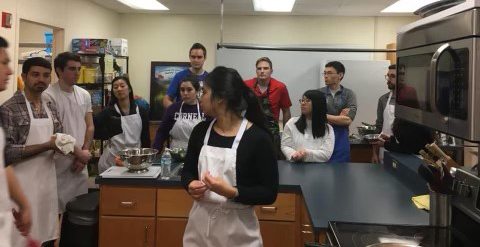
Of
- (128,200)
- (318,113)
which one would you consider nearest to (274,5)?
(318,113)

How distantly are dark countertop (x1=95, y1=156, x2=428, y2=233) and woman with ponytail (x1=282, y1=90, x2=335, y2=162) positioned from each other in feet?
0.26

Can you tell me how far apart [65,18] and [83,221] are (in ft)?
9.47

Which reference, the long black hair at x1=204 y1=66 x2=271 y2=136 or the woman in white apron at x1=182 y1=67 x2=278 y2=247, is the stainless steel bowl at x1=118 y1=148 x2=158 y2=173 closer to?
the woman in white apron at x1=182 y1=67 x2=278 y2=247

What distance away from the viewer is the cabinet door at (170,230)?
2.56m

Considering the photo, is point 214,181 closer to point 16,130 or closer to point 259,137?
point 259,137

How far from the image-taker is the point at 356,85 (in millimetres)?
5812

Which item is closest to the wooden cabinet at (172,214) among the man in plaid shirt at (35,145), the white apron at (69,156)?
the man in plaid shirt at (35,145)

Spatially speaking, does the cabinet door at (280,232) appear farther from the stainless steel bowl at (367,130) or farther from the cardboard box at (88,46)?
the cardboard box at (88,46)

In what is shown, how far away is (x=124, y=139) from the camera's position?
10.8ft

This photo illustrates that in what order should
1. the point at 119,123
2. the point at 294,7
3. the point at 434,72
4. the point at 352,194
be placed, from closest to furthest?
the point at 434,72 → the point at 352,194 → the point at 119,123 → the point at 294,7

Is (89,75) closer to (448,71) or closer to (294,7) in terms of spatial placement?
(294,7)

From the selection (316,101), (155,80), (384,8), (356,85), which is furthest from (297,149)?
(155,80)

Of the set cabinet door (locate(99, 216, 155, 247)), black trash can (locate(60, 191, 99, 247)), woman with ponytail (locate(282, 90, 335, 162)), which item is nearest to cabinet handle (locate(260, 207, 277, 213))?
woman with ponytail (locate(282, 90, 335, 162))

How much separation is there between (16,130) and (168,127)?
1.07 metres
